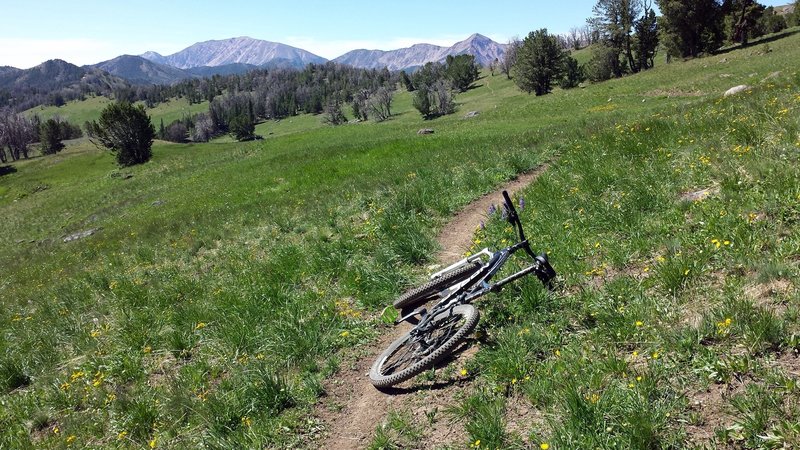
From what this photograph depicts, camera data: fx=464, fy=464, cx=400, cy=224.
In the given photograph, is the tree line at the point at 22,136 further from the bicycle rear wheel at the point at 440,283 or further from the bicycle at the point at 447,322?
the bicycle at the point at 447,322

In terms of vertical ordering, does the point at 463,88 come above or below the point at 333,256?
above

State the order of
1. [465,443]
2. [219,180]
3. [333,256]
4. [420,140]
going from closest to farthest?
1. [465,443]
2. [333,256]
3. [420,140]
4. [219,180]

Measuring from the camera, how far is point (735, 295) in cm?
504

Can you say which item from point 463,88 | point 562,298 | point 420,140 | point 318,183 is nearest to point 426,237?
point 562,298

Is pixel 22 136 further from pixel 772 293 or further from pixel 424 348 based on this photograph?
pixel 772 293

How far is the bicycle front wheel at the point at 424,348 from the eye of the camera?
5.85 m

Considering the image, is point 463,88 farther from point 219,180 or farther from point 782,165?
point 782,165

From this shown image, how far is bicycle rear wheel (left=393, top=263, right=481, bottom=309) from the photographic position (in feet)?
23.3

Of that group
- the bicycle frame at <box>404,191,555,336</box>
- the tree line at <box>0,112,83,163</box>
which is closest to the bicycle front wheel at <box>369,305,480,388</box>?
the bicycle frame at <box>404,191,555,336</box>

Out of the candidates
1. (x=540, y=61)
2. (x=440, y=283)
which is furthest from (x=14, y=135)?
(x=440, y=283)

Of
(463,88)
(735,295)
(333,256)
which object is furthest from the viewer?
(463,88)

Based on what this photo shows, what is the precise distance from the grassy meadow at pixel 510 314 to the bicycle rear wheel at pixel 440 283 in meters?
0.63

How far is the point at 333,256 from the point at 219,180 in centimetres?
2569

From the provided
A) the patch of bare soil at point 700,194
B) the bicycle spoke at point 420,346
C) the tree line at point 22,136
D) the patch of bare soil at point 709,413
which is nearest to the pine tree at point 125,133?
the tree line at point 22,136
